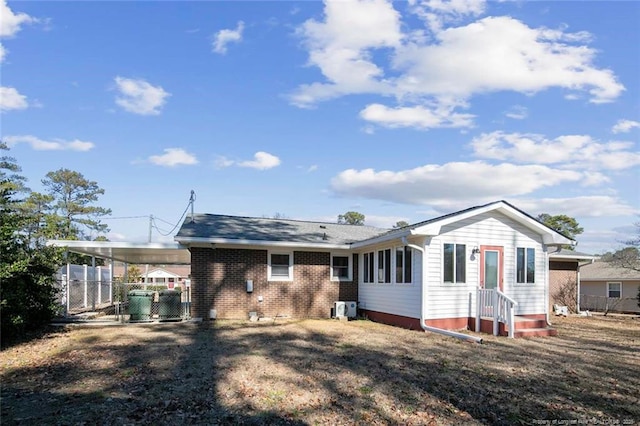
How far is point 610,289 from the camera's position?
29.9 metres

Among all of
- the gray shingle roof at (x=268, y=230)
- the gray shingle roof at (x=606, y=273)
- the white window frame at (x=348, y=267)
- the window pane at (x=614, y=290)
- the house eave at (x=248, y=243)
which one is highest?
the gray shingle roof at (x=268, y=230)

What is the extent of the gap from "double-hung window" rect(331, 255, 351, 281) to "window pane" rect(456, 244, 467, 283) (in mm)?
4578

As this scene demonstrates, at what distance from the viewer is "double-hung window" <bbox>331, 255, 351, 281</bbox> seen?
1642 cm

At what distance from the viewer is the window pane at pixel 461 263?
13195mm

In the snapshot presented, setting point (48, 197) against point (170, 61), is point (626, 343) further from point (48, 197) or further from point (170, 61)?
point (48, 197)

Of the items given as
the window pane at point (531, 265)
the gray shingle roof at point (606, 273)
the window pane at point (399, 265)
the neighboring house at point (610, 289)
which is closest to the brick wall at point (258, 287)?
the window pane at point (399, 265)

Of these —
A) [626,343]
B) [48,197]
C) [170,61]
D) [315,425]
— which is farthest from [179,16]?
[48,197]

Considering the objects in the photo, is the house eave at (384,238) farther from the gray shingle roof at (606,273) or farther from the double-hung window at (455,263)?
the gray shingle roof at (606,273)

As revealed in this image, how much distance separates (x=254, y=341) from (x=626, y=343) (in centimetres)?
954

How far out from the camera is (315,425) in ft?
16.8

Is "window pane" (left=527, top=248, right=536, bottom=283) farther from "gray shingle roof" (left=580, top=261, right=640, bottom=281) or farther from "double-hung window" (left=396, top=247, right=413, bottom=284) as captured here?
"gray shingle roof" (left=580, top=261, right=640, bottom=281)

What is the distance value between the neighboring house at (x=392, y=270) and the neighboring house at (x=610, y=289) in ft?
53.7

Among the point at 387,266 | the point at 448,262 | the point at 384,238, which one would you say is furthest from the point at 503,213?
the point at 387,266

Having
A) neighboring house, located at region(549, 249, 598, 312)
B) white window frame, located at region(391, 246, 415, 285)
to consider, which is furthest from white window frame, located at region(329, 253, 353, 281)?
neighboring house, located at region(549, 249, 598, 312)
